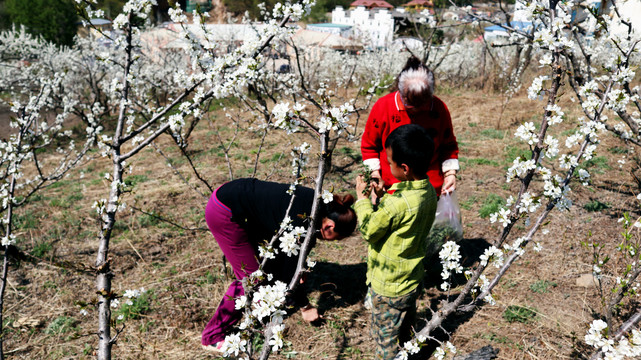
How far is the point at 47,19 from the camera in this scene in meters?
26.8

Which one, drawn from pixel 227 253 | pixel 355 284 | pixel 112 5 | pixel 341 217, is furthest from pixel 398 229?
pixel 112 5

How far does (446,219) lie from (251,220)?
1.70 m

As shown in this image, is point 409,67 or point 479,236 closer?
point 409,67

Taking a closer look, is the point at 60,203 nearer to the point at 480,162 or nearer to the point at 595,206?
the point at 480,162

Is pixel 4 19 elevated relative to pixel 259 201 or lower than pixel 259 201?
elevated

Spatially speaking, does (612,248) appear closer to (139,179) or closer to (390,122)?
(390,122)

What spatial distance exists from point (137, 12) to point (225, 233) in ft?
5.16

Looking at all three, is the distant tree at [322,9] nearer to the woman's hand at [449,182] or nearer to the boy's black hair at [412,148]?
the woman's hand at [449,182]

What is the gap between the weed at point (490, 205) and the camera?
180 inches

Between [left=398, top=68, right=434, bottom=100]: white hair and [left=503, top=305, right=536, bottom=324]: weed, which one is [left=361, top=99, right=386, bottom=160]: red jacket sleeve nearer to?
[left=398, top=68, right=434, bottom=100]: white hair

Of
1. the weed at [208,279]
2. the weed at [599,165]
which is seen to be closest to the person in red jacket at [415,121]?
the weed at [208,279]

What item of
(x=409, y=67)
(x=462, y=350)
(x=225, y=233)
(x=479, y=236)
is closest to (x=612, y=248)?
(x=479, y=236)

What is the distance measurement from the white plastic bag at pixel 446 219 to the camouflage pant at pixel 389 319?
901 millimetres

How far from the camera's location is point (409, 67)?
267cm
